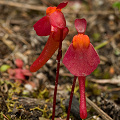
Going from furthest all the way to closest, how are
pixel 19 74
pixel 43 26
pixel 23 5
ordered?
pixel 23 5
pixel 19 74
pixel 43 26

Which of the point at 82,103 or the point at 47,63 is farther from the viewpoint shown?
the point at 47,63

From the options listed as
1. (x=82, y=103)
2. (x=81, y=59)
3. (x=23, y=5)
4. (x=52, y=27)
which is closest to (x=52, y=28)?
(x=52, y=27)

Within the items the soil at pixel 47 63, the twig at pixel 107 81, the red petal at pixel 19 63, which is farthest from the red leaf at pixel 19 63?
the twig at pixel 107 81

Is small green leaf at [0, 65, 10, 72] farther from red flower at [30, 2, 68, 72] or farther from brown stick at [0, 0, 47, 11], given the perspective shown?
brown stick at [0, 0, 47, 11]

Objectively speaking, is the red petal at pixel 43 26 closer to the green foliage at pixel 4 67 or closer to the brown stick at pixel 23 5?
the green foliage at pixel 4 67

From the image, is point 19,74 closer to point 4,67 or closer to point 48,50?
point 4,67

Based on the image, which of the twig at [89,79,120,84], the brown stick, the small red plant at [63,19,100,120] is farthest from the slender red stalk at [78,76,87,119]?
the brown stick
